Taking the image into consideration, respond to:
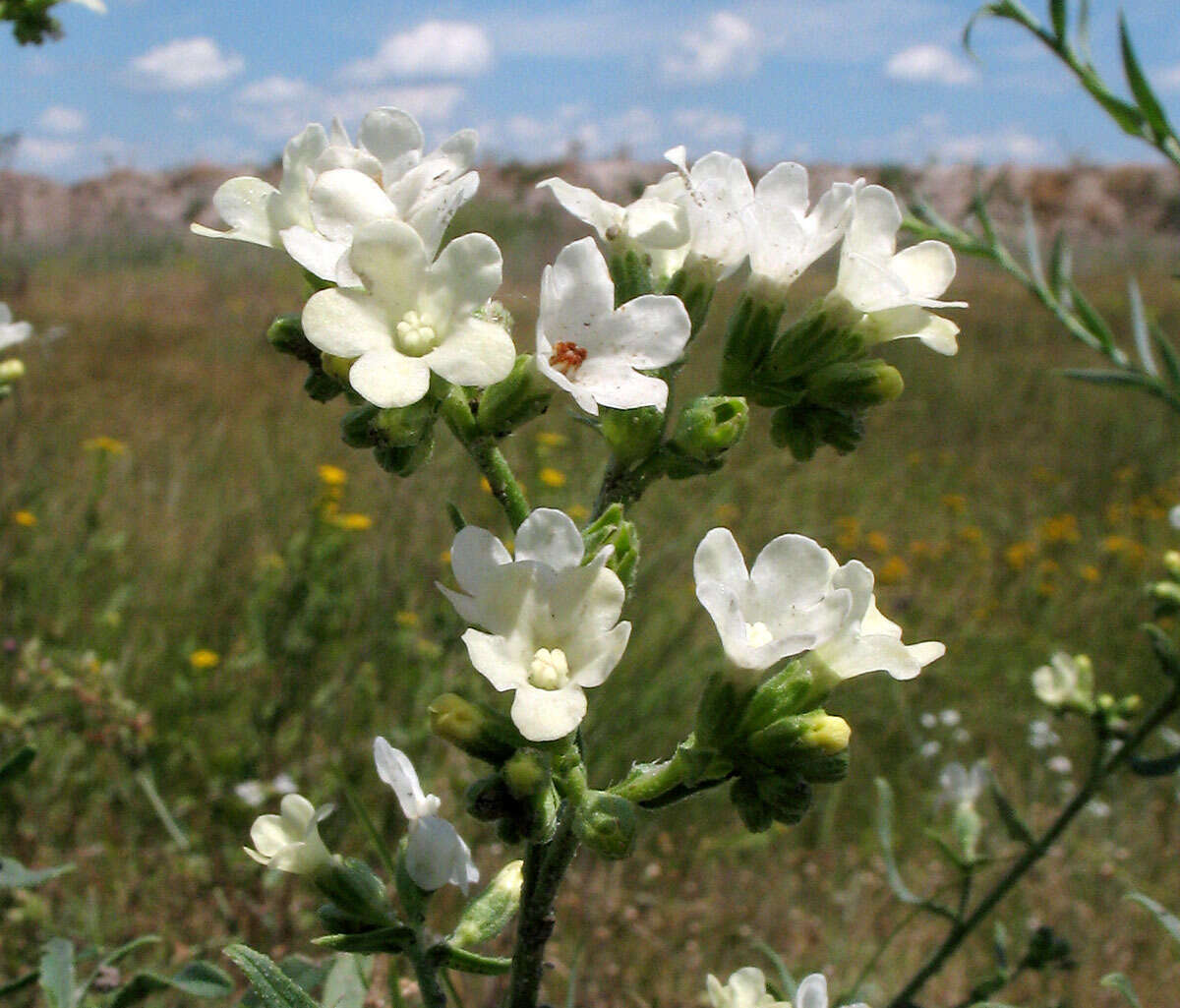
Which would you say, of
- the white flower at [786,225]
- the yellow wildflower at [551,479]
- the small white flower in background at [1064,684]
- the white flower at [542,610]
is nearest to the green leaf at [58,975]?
the white flower at [542,610]

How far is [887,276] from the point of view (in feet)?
4.51

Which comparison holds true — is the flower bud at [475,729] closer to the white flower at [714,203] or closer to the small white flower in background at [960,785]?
the white flower at [714,203]

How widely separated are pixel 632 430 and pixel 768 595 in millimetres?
270

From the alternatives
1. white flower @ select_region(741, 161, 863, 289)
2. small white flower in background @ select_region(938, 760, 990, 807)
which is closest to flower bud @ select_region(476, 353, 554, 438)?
white flower @ select_region(741, 161, 863, 289)

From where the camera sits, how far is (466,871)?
4.49 feet

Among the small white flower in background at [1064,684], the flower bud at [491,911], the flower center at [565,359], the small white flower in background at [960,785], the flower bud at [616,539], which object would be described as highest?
the flower center at [565,359]

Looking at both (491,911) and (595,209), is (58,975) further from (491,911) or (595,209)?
(595,209)

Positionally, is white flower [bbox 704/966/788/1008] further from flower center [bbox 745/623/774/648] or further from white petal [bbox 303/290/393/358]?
white petal [bbox 303/290/393/358]

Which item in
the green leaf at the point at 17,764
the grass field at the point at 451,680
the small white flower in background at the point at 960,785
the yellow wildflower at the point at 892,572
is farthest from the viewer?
the yellow wildflower at the point at 892,572

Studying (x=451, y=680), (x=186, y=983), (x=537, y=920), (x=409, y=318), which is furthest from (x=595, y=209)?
(x=451, y=680)

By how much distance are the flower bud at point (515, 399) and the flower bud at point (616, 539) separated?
Answer: 0.51ft

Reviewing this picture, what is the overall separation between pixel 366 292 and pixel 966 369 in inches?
412

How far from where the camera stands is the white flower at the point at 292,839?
142 centimetres

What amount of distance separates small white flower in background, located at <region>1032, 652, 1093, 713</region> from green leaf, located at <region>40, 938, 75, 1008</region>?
7.81 ft
